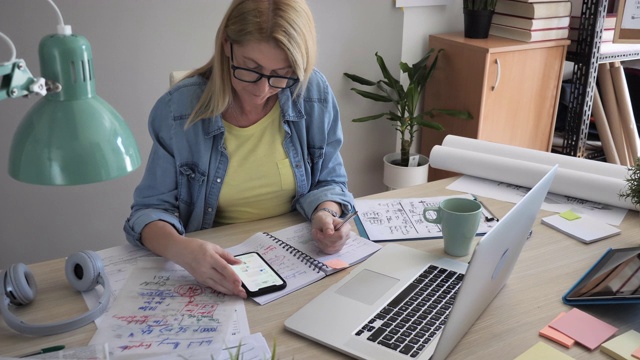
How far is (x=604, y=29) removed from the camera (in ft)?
9.32

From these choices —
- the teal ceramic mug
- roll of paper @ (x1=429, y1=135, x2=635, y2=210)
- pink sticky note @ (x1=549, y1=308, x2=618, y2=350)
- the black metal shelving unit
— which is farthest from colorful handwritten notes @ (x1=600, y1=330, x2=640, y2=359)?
the black metal shelving unit

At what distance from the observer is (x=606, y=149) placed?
301 centimetres

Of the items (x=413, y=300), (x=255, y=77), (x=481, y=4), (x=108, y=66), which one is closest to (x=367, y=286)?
(x=413, y=300)

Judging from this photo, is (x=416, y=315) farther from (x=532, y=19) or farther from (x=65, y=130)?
(x=532, y=19)

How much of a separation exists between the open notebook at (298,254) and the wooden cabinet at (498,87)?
1.60 m

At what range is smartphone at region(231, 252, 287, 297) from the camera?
112cm

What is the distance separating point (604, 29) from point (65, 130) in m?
2.78

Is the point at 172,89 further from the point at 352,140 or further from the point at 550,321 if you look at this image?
the point at 352,140

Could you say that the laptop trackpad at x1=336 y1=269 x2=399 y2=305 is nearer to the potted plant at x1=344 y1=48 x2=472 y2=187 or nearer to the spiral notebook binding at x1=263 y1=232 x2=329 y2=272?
the spiral notebook binding at x1=263 y1=232 x2=329 y2=272

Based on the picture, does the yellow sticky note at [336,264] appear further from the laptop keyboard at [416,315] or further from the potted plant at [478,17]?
the potted plant at [478,17]

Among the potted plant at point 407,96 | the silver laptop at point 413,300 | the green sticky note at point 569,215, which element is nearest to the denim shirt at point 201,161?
the silver laptop at point 413,300

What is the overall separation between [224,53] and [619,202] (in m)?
1.02

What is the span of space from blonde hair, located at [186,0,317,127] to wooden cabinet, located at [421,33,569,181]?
1482 millimetres

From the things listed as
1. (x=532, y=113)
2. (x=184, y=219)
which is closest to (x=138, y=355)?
(x=184, y=219)
